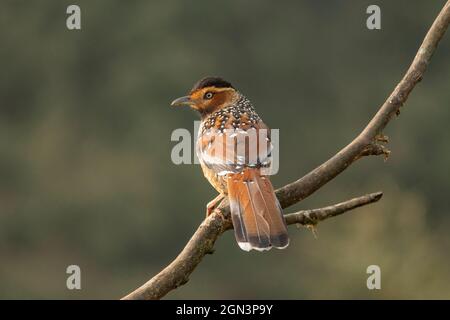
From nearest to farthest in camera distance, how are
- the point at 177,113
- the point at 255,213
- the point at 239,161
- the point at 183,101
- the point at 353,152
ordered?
the point at 255,213, the point at 353,152, the point at 239,161, the point at 183,101, the point at 177,113

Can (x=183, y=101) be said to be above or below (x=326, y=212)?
above

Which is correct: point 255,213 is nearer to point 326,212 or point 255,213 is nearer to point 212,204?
point 326,212

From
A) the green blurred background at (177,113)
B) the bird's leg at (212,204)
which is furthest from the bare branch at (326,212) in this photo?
the green blurred background at (177,113)

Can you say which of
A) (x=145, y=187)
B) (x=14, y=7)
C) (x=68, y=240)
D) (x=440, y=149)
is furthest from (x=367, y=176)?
(x=14, y=7)

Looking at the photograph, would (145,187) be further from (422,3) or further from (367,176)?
Answer: (422,3)

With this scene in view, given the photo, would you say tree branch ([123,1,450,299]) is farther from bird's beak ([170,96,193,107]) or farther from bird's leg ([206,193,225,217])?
bird's beak ([170,96,193,107])

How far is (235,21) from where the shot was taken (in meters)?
38.3

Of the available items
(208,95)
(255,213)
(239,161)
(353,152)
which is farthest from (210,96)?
(255,213)

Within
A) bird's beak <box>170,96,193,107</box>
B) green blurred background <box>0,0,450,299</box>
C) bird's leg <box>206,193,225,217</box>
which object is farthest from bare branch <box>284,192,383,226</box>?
green blurred background <box>0,0,450,299</box>

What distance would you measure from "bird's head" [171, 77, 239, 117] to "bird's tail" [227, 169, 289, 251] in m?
1.15

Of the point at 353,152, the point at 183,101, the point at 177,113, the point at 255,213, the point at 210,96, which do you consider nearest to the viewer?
the point at 255,213

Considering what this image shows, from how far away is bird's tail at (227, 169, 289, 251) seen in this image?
6.43 meters

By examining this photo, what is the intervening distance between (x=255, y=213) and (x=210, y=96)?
1667 mm

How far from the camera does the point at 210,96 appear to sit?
812 cm
